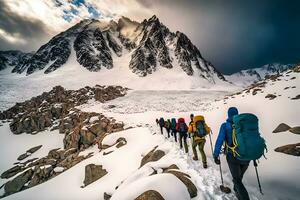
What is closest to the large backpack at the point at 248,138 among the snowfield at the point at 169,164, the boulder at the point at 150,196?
the snowfield at the point at 169,164

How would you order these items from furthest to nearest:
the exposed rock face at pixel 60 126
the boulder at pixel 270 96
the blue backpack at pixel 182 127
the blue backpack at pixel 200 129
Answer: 1. the exposed rock face at pixel 60 126
2. the boulder at pixel 270 96
3. the blue backpack at pixel 182 127
4. the blue backpack at pixel 200 129

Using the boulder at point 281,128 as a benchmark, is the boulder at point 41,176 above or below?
below

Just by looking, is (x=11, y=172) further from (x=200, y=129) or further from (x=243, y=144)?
(x=243, y=144)

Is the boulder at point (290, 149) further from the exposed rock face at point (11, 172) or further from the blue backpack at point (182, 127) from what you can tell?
the exposed rock face at point (11, 172)

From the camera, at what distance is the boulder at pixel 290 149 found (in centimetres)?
972

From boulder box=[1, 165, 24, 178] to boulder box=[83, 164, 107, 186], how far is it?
65.5ft

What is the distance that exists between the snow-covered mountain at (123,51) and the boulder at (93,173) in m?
74.6

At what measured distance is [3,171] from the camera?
32.9 m

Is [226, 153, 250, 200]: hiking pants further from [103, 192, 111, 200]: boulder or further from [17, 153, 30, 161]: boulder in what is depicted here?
[17, 153, 30, 161]: boulder

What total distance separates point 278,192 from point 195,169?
2.91 meters

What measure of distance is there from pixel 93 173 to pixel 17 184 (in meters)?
15.6

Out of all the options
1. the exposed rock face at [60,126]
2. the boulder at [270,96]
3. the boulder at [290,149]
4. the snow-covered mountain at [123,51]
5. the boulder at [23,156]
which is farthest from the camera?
the snow-covered mountain at [123,51]

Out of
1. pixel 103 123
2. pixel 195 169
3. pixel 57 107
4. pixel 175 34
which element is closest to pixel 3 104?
pixel 57 107

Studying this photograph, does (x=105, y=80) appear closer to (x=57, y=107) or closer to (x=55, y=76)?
(x=55, y=76)
